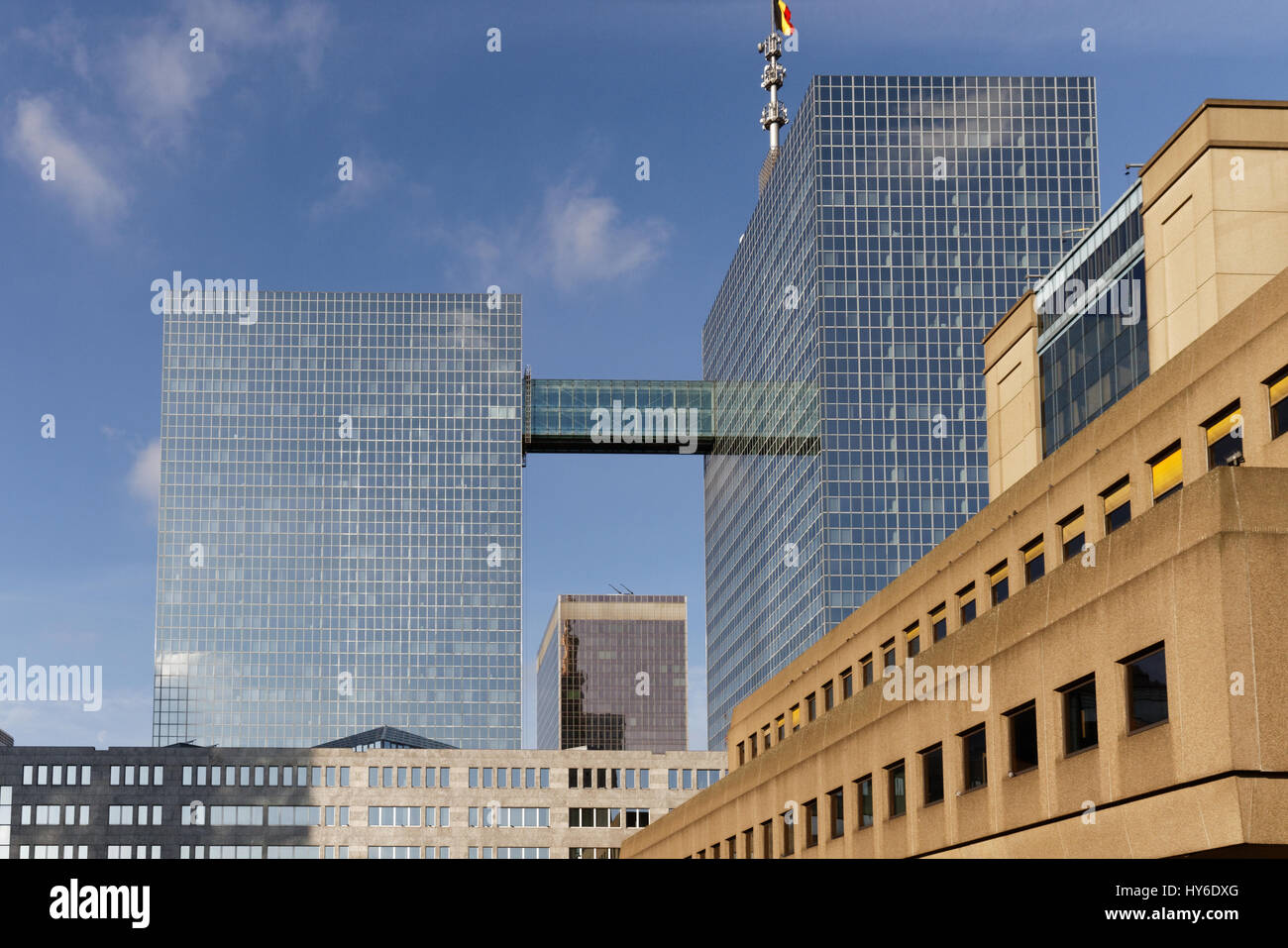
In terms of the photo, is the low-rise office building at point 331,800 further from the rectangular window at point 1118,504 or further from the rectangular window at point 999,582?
the rectangular window at point 1118,504

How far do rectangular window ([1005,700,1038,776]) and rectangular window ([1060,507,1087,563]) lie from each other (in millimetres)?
6259

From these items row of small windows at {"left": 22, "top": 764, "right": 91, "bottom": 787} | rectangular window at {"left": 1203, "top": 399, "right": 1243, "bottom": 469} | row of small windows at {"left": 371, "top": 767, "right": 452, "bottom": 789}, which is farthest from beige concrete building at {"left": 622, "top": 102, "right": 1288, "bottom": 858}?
row of small windows at {"left": 22, "top": 764, "right": 91, "bottom": 787}

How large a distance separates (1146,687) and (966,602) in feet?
77.9

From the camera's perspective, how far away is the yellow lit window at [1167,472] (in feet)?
144

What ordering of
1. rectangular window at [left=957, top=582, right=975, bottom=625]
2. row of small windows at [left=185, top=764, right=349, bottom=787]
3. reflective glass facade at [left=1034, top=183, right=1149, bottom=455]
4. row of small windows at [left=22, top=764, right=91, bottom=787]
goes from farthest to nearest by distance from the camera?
row of small windows at [left=185, top=764, right=349, bottom=787], row of small windows at [left=22, top=764, right=91, bottom=787], rectangular window at [left=957, top=582, right=975, bottom=625], reflective glass facade at [left=1034, top=183, right=1149, bottom=455]

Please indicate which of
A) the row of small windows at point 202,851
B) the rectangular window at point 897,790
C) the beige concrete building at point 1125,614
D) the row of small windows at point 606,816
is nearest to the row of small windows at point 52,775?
the row of small windows at point 202,851

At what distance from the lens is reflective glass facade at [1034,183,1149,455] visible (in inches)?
2206

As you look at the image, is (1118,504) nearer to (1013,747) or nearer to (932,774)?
(1013,747)

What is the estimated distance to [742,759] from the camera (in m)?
101

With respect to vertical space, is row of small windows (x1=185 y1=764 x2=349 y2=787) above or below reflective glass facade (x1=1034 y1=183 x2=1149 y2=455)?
below

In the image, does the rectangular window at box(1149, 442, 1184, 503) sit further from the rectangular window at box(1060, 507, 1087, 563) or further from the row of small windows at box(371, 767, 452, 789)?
the row of small windows at box(371, 767, 452, 789)

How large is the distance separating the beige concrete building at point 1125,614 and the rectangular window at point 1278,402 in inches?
3.7
